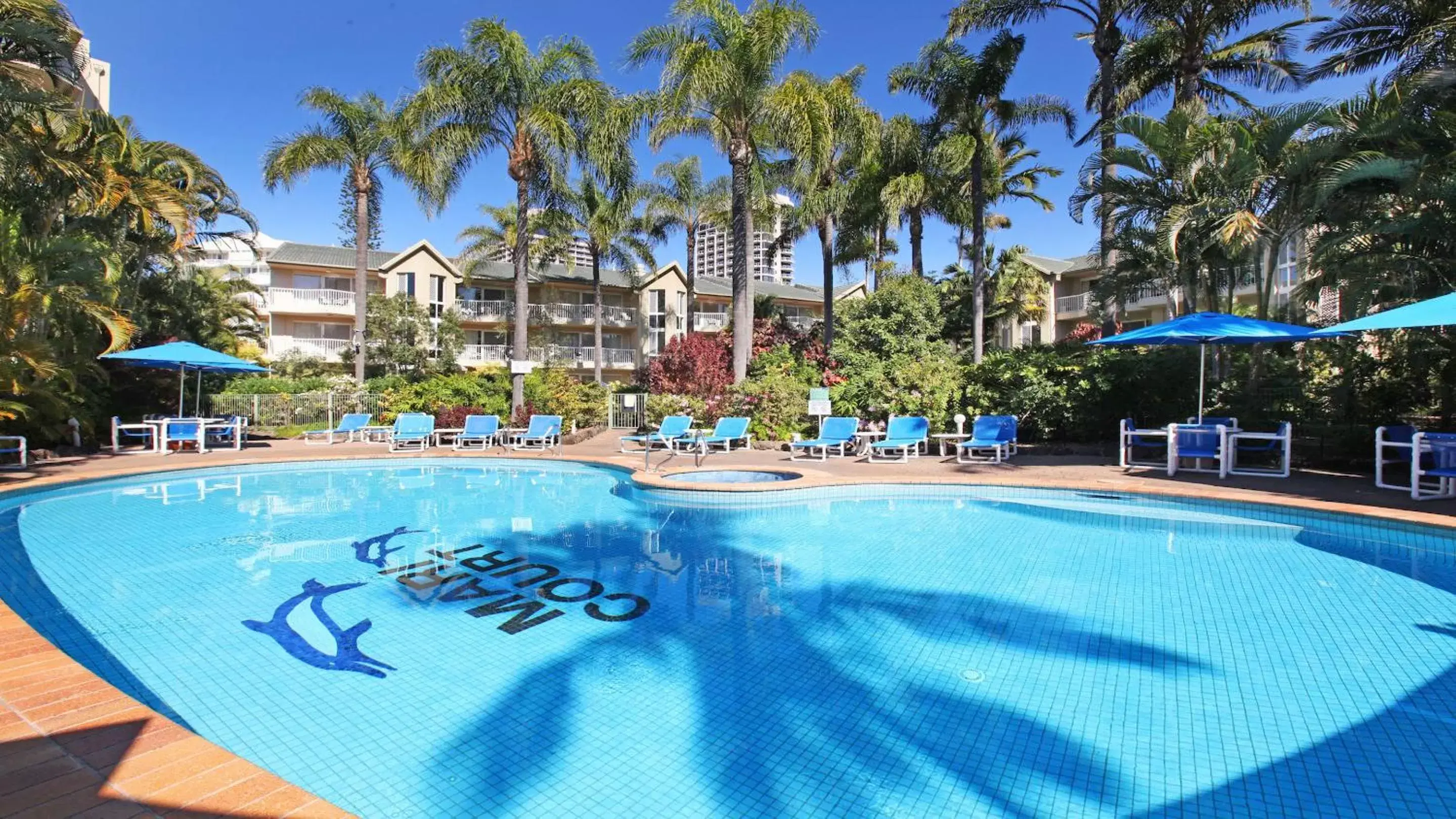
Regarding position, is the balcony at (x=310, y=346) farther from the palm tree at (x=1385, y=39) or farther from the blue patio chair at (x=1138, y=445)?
the palm tree at (x=1385, y=39)

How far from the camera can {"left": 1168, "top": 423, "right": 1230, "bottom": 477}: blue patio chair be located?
1091cm

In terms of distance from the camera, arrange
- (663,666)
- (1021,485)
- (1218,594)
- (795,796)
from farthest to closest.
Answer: (1021,485)
(1218,594)
(663,666)
(795,796)

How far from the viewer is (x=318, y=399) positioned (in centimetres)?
2184

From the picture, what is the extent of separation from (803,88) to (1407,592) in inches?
578

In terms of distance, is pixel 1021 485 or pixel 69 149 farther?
pixel 69 149

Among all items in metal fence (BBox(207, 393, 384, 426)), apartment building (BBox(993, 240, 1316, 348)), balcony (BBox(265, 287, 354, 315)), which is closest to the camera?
metal fence (BBox(207, 393, 384, 426))

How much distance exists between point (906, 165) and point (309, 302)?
A: 86.8ft

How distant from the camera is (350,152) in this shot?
74.2 ft

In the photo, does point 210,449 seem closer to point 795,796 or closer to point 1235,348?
point 795,796

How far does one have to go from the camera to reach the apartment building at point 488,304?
31.5 metres

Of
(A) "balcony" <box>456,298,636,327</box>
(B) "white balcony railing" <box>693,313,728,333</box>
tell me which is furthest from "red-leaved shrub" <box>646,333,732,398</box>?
(B) "white balcony railing" <box>693,313,728,333</box>

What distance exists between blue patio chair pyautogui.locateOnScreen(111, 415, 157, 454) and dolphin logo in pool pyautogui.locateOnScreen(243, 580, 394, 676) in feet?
43.8

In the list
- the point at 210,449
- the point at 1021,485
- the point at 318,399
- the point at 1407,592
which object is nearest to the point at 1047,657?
the point at 1407,592

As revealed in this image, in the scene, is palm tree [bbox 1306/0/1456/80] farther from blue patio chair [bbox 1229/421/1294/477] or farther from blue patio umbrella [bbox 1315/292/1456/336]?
blue patio chair [bbox 1229/421/1294/477]
